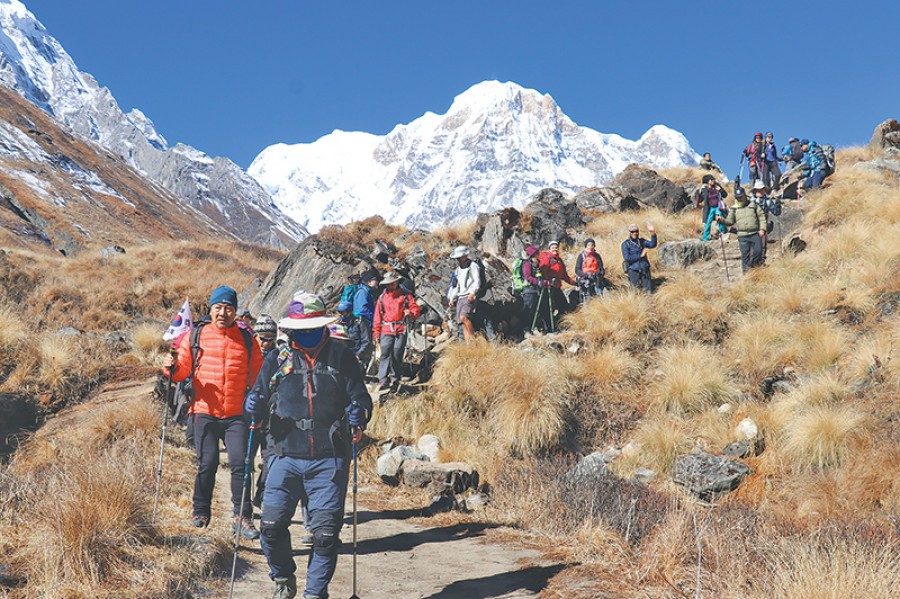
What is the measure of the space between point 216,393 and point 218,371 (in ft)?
0.66

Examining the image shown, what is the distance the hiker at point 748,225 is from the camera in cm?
1276

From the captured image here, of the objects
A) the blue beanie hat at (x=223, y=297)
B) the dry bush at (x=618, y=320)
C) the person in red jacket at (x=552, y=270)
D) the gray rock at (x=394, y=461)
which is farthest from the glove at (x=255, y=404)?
the person in red jacket at (x=552, y=270)

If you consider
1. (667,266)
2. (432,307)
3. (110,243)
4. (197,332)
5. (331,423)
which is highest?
(110,243)

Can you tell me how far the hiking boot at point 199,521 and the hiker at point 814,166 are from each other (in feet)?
69.4

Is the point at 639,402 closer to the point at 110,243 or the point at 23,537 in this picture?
the point at 23,537

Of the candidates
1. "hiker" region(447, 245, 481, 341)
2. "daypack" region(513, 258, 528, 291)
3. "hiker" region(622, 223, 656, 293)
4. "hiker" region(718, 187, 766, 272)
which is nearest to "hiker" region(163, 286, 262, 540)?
"hiker" region(447, 245, 481, 341)

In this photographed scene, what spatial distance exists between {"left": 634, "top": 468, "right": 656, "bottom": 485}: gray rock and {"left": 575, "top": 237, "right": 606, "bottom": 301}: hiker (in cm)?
578

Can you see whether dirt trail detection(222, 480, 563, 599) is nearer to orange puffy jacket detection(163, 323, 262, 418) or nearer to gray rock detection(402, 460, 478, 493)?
gray rock detection(402, 460, 478, 493)

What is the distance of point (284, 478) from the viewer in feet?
13.4

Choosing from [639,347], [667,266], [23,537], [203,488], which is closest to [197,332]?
[203,488]

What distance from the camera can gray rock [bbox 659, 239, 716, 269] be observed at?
1552cm

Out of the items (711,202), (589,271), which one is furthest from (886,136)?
(589,271)

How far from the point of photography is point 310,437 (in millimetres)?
4078

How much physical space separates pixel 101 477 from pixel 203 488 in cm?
111
